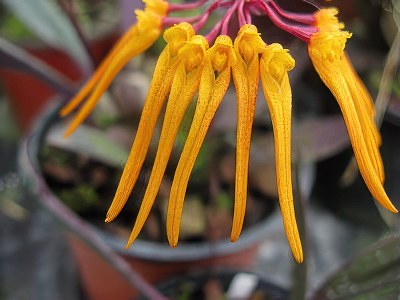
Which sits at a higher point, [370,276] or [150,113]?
[150,113]

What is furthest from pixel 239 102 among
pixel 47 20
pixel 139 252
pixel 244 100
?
pixel 47 20

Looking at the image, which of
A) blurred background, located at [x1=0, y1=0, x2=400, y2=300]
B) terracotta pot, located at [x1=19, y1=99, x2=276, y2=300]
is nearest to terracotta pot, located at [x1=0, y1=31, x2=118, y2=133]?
blurred background, located at [x1=0, y1=0, x2=400, y2=300]

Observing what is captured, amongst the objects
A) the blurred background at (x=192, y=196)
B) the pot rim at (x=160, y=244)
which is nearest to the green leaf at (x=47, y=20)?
the blurred background at (x=192, y=196)

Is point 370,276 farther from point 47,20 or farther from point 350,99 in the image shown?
point 47,20

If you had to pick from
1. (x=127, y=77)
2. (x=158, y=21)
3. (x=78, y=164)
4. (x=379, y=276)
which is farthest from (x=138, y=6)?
(x=379, y=276)

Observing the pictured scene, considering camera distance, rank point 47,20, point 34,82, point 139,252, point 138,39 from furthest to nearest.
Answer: point 34,82
point 47,20
point 139,252
point 138,39

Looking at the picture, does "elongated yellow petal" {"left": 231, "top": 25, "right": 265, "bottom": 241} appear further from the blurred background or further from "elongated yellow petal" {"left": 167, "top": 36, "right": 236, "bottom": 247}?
the blurred background
